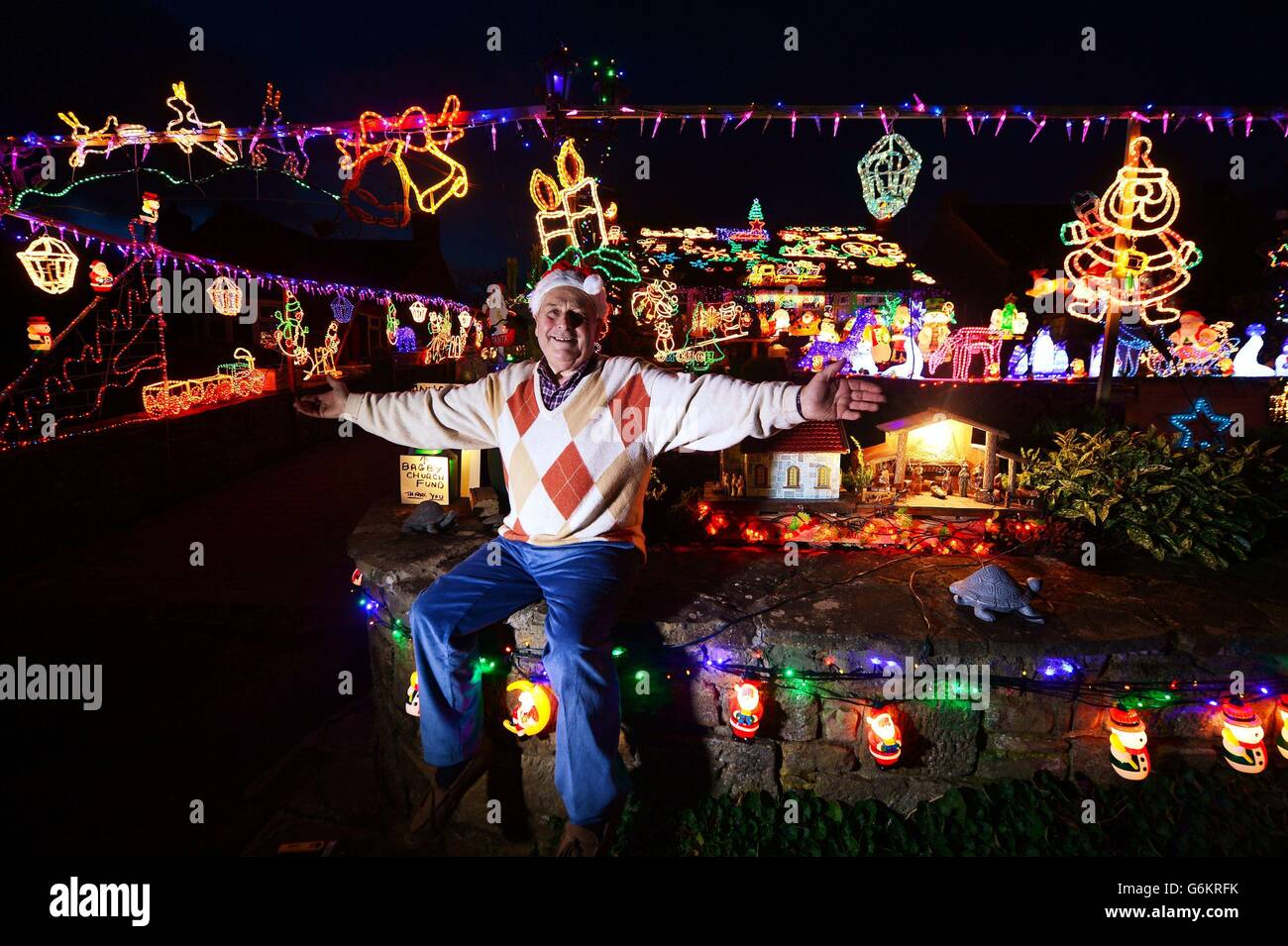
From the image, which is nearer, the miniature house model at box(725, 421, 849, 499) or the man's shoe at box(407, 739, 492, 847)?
the man's shoe at box(407, 739, 492, 847)

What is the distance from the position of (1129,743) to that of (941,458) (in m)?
2.38

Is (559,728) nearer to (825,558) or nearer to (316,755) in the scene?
(825,558)

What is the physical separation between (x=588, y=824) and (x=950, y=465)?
12.4ft

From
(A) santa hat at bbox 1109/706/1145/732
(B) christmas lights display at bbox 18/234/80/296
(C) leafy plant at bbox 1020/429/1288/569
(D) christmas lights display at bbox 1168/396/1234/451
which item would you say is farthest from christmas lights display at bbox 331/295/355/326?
(A) santa hat at bbox 1109/706/1145/732

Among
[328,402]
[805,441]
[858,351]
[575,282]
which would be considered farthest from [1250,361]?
[328,402]

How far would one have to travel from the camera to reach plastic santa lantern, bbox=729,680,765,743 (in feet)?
9.56

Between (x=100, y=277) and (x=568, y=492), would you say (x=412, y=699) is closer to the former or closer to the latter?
(x=568, y=492)

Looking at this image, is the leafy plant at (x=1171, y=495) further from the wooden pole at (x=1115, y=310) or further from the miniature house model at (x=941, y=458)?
the wooden pole at (x=1115, y=310)

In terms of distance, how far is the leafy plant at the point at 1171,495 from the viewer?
3480mm

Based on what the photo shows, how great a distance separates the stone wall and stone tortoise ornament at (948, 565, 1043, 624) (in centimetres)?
6

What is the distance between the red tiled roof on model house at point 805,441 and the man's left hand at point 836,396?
5.72ft

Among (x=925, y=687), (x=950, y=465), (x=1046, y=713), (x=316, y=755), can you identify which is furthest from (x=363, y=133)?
(x=1046, y=713)

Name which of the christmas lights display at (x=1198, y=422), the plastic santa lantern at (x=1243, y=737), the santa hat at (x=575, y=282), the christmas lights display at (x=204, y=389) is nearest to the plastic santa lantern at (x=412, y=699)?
the santa hat at (x=575, y=282)

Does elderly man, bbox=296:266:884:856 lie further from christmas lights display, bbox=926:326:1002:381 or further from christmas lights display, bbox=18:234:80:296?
christmas lights display, bbox=926:326:1002:381
